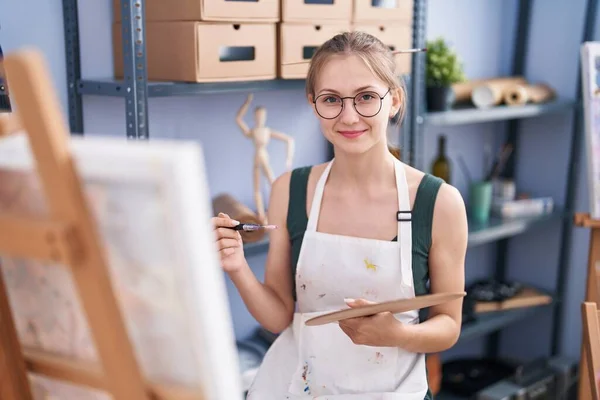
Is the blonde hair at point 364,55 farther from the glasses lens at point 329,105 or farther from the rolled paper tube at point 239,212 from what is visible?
the rolled paper tube at point 239,212

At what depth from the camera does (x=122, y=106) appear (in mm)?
1974

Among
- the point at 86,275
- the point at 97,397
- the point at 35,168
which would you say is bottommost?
the point at 97,397

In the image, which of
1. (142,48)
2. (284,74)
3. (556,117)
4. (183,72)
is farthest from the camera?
(556,117)

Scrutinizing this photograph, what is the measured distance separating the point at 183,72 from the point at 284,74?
0.95ft

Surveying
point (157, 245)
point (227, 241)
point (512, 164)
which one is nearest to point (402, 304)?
point (227, 241)

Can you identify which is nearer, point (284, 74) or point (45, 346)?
point (45, 346)

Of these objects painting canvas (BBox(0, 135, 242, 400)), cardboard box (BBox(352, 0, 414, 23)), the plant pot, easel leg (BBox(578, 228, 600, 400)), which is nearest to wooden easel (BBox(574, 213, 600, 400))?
easel leg (BBox(578, 228, 600, 400))

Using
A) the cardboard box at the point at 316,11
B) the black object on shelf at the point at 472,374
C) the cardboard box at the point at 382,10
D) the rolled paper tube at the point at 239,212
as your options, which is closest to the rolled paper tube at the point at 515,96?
the cardboard box at the point at 382,10

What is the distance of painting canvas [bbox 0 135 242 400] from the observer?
67 centimetres

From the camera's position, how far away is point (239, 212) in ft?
6.41

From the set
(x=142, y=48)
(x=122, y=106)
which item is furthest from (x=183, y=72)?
(x=122, y=106)

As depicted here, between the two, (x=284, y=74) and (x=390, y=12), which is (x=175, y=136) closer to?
(x=284, y=74)

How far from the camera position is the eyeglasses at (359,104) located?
4.74ft

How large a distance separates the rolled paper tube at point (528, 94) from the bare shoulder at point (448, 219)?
130cm
